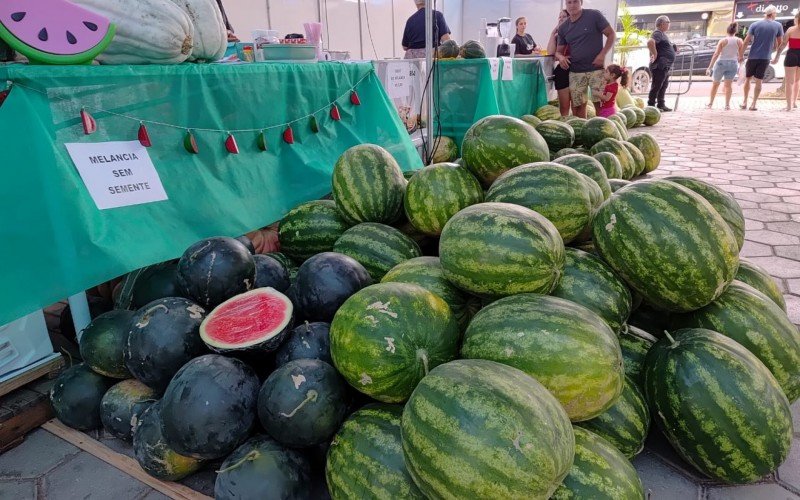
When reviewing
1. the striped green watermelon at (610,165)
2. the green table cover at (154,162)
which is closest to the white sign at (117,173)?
the green table cover at (154,162)

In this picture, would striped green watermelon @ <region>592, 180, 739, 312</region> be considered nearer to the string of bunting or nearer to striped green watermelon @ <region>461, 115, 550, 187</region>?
striped green watermelon @ <region>461, 115, 550, 187</region>

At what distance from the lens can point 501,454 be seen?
1.15m

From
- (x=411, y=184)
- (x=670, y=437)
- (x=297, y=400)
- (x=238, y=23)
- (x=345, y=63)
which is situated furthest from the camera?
(x=238, y=23)

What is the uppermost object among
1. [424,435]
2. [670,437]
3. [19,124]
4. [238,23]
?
[238,23]

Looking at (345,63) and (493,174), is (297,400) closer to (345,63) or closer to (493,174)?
(493,174)

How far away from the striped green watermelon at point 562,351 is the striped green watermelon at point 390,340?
129 mm

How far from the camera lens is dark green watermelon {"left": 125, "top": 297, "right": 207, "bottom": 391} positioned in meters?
1.83

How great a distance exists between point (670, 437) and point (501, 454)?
0.96 metres

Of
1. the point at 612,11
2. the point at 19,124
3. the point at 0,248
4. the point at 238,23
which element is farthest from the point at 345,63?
the point at 612,11

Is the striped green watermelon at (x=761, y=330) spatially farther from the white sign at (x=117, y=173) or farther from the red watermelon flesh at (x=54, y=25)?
the red watermelon flesh at (x=54, y=25)

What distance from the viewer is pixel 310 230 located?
2.69 meters

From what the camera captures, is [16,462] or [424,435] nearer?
[424,435]

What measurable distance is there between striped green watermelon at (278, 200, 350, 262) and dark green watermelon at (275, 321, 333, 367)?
32.9 inches

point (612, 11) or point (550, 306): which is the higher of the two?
point (612, 11)
